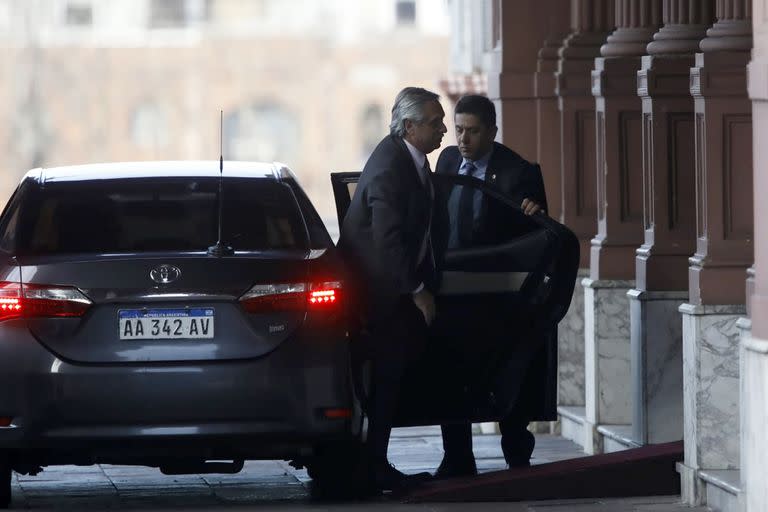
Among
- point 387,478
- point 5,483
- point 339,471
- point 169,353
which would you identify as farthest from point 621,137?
point 5,483

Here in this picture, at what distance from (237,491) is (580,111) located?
14.0 feet

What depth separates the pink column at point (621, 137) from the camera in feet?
39.4

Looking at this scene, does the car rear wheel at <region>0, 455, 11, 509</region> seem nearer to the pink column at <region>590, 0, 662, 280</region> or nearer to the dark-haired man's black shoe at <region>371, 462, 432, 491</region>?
the dark-haired man's black shoe at <region>371, 462, 432, 491</region>

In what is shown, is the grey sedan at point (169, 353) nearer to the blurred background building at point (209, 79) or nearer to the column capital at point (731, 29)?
→ the column capital at point (731, 29)

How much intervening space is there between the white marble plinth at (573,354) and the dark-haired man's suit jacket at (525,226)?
2.90 m

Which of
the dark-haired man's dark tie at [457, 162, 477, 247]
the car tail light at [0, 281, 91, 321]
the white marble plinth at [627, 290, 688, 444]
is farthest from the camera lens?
the white marble plinth at [627, 290, 688, 444]

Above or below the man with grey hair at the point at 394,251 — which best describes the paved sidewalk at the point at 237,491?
below

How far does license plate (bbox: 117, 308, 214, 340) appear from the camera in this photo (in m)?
8.79

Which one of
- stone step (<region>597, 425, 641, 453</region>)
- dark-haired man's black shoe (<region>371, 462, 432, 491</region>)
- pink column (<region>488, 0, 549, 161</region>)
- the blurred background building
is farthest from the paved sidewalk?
the blurred background building

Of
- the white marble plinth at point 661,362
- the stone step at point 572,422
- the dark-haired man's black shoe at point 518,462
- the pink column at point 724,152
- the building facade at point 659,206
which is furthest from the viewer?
the stone step at point 572,422

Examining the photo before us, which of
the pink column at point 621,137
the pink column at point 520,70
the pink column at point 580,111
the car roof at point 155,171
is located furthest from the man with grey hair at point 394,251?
the pink column at point 520,70

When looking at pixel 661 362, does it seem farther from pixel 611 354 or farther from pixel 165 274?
pixel 165 274

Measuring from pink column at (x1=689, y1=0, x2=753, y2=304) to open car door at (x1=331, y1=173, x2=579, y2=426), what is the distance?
0.68 meters

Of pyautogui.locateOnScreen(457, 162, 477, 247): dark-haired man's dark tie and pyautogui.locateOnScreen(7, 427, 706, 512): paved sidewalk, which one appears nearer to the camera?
pyautogui.locateOnScreen(7, 427, 706, 512): paved sidewalk
